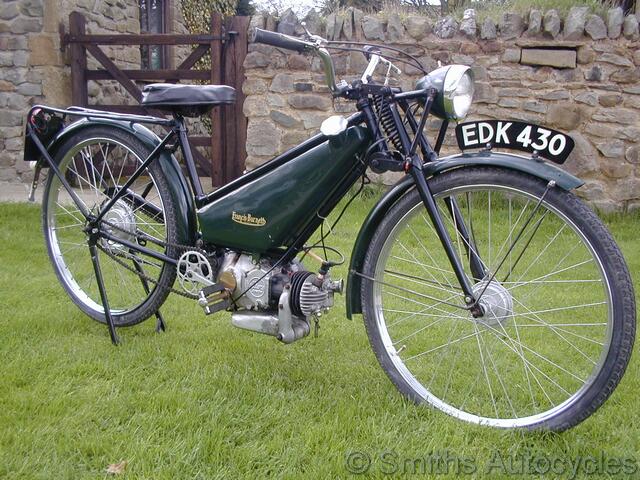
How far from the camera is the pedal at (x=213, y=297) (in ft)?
8.54

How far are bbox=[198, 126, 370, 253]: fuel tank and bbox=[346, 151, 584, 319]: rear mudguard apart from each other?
0.71 feet

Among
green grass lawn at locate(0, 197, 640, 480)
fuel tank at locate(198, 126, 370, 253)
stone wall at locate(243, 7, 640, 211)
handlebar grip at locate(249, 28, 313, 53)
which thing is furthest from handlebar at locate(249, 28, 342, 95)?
stone wall at locate(243, 7, 640, 211)

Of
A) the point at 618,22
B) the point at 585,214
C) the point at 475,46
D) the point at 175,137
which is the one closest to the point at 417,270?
the point at 175,137

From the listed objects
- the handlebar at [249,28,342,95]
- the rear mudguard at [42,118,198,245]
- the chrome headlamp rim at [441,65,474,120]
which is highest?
the handlebar at [249,28,342,95]

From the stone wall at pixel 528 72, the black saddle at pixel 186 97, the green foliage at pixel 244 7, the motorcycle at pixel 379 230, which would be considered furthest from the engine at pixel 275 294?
the green foliage at pixel 244 7

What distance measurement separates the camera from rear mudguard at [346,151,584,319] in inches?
80.2

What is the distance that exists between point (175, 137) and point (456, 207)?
1237 millimetres

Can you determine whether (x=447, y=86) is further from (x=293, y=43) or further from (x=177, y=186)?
(x=177, y=186)

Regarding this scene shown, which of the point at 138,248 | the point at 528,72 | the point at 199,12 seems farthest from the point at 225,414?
the point at 199,12

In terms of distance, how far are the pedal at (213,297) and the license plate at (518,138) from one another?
1.07m

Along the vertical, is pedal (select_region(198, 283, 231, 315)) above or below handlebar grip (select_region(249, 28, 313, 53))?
below

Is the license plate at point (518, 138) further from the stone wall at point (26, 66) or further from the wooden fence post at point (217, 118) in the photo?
the stone wall at point (26, 66)

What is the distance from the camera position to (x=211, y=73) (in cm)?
694

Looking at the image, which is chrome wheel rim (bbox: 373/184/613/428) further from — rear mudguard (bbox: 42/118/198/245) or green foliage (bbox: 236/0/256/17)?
green foliage (bbox: 236/0/256/17)
